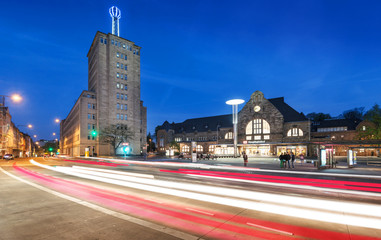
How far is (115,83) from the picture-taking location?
73.7 metres

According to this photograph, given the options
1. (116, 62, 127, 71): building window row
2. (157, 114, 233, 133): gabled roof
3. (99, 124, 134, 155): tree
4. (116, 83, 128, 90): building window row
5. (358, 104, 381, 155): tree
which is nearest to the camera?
(358, 104, 381, 155): tree

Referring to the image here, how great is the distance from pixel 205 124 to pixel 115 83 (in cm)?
3739

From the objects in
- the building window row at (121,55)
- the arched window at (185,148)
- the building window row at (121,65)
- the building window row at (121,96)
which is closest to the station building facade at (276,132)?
the arched window at (185,148)

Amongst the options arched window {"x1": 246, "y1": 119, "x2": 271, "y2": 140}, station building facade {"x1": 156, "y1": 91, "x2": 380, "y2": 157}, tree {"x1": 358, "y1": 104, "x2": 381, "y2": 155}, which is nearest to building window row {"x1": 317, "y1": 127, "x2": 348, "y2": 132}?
station building facade {"x1": 156, "y1": 91, "x2": 380, "y2": 157}

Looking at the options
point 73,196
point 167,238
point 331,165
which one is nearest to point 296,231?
point 167,238

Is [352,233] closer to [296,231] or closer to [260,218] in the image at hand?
[296,231]

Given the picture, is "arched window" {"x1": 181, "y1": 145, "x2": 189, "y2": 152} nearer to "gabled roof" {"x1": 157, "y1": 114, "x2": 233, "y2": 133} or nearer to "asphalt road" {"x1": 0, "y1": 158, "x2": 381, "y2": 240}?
"gabled roof" {"x1": 157, "y1": 114, "x2": 233, "y2": 133}

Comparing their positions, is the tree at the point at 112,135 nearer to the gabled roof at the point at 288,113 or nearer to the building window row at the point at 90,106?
the building window row at the point at 90,106

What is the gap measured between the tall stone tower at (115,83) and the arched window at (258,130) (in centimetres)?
3840

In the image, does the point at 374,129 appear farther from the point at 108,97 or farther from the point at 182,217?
the point at 108,97

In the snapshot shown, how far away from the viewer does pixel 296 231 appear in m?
6.31

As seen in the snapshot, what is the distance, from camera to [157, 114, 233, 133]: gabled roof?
8293 centimetres

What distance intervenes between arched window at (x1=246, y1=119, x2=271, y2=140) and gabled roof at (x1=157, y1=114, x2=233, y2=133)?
34.9 feet

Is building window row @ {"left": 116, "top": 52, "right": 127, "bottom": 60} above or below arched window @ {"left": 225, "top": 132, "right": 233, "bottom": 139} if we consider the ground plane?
above
